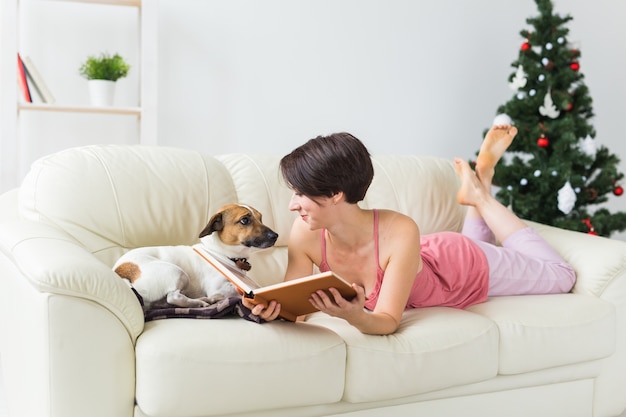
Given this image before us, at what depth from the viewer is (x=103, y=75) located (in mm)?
3418

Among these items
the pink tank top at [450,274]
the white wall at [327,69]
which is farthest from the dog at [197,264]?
the white wall at [327,69]

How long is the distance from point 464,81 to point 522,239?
6.28 feet

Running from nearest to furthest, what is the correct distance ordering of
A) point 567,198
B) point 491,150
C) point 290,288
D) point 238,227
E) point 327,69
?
point 290,288 < point 238,227 < point 491,150 < point 567,198 < point 327,69

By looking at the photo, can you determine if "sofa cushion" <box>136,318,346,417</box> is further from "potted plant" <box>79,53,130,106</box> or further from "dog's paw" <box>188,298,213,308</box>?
"potted plant" <box>79,53,130,106</box>

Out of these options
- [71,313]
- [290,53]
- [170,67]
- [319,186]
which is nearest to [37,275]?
[71,313]

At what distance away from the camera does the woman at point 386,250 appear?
2.02m

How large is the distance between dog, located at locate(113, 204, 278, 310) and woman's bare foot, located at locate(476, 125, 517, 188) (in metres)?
1.21

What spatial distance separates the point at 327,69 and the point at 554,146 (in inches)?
51.7

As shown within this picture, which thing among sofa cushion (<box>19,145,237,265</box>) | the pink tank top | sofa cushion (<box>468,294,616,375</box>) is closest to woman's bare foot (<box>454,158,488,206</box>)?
the pink tank top

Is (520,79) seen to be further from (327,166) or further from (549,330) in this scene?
(327,166)

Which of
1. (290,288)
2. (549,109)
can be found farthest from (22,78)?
(549,109)

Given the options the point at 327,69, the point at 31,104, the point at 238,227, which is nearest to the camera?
the point at 238,227

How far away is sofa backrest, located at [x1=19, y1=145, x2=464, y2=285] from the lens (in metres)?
2.45

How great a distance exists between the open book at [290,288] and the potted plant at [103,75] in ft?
5.76
